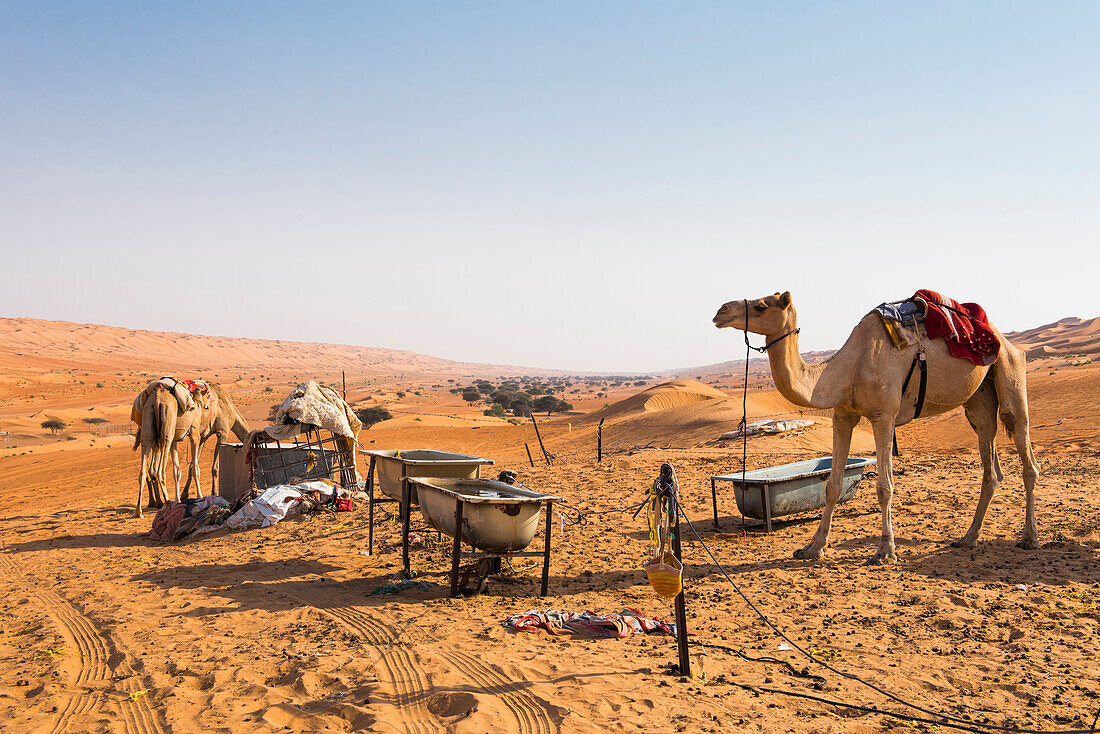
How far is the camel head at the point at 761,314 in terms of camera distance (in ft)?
26.5

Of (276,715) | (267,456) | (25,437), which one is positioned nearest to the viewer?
(276,715)

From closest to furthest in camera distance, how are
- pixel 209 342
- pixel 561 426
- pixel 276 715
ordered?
pixel 276 715, pixel 561 426, pixel 209 342

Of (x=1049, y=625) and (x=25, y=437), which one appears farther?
(x=25, y=437)

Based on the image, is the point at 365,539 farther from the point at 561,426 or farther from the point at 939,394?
the point at 561,426

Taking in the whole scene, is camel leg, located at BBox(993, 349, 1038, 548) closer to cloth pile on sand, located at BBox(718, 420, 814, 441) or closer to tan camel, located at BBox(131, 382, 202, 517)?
cloth pile on sand, located at BBox(718, 420, 814, 441)

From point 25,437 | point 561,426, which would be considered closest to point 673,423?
point 561,426

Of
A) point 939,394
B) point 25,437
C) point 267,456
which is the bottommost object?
point 25,437

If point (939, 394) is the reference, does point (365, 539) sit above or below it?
below

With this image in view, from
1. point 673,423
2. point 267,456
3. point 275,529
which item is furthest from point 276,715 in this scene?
point 673,423

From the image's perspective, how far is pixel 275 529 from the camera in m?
11.9

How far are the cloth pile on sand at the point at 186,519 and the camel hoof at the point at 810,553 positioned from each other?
384 inches

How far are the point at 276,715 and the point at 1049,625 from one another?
6.82 metres

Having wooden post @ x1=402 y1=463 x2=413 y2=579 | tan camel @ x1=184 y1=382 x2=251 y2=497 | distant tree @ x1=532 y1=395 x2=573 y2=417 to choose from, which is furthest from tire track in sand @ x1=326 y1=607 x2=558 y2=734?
distant tree @ x1=532 y1=395 x2=573 y2=417

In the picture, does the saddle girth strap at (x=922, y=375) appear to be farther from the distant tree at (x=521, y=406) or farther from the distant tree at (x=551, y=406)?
the distant tree at (x=551, y=406)
